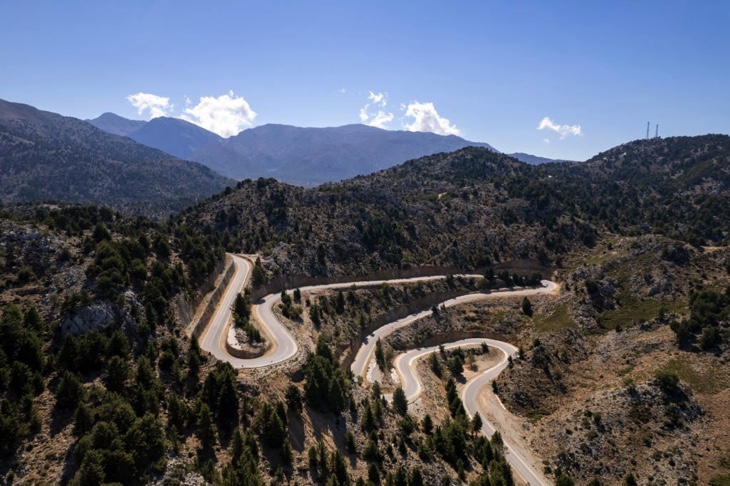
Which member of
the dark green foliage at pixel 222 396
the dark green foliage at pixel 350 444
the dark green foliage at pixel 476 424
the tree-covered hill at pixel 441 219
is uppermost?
the tree-covered hill at pixel 441 219

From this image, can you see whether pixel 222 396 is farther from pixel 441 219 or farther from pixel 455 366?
pixel 441 219

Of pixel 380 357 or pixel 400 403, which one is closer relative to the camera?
pixel 400 403

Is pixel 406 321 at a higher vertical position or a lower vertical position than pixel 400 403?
higher

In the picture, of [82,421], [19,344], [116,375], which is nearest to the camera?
[82,421]

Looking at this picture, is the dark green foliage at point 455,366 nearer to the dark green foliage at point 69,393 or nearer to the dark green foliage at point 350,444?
the dark green foliage at point 350,444

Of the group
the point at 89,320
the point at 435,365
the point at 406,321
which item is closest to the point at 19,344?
the point at 89,320

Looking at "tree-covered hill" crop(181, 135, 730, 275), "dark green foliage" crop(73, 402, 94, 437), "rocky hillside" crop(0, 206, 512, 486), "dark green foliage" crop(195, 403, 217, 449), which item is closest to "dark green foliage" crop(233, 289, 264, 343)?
"rocky hillside" crop(0, 206, 512, 486)

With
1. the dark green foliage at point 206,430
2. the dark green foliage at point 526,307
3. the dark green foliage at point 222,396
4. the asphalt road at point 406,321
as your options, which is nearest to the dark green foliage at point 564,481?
the asphalt road at point 406,321

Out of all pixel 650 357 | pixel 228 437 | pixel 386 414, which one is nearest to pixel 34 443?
pixel 228 437
